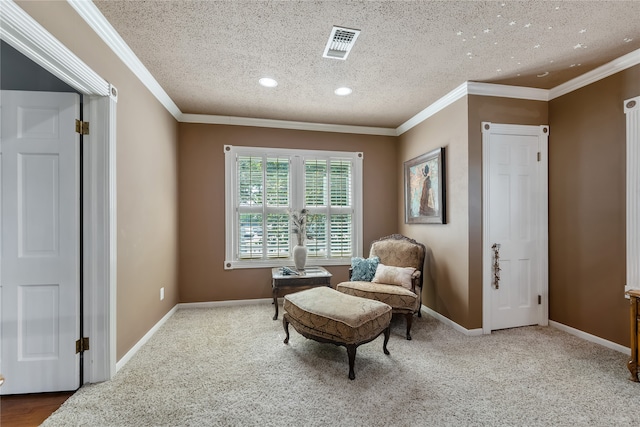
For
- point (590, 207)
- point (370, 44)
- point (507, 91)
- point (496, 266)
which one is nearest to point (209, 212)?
point (370, 44)

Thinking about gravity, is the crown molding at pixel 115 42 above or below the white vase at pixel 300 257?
above

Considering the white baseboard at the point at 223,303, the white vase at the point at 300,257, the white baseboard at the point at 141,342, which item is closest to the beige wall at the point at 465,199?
the white vase at the point at 300,257

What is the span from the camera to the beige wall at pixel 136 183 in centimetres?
194

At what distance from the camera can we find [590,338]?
9.46 ft

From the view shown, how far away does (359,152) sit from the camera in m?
4.65

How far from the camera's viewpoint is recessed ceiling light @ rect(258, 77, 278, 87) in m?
3.04

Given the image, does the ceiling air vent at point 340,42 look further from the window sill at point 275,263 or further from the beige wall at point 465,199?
the window sill at point 275,263

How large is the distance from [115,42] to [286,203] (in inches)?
104

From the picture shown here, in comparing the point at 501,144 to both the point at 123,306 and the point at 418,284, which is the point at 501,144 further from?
the point at 123,306

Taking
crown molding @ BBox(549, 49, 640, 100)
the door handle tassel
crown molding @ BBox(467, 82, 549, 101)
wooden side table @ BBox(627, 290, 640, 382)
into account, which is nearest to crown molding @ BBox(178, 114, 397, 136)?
crown molding @ BBox(467, 82, 549, 101)

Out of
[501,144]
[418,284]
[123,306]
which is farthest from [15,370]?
[501,144]

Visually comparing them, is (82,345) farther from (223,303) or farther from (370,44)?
(370,44)

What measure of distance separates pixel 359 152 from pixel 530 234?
98.8 inches

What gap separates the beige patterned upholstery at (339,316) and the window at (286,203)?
1.67 metres
